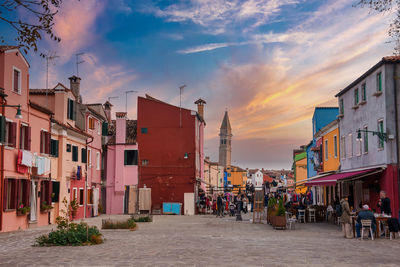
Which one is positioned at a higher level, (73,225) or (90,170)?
(90,170)

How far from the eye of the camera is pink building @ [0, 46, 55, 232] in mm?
22094

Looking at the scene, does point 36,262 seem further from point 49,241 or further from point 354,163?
point 354,163

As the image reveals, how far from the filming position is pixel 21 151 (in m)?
23.6

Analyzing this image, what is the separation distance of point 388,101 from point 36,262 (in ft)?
58.6

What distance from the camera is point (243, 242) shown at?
55.2 ft

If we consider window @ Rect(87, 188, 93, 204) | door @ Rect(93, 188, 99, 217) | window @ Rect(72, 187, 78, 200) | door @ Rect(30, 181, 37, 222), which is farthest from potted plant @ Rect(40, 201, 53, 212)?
door @ Rect(93, 188, 99, 217)

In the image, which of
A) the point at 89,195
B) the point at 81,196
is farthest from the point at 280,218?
the point at 89,195

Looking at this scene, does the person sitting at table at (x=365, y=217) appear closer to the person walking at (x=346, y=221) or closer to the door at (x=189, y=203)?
the person walking at (x=346, y=221)

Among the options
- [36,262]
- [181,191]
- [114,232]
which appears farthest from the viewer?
[181,191]

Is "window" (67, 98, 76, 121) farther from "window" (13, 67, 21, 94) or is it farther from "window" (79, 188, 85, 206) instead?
"window" (13, 67, 21, 94)

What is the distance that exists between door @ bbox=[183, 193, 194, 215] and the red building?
9 centimetres

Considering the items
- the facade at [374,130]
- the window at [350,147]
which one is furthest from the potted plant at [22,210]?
the window at [350,147]

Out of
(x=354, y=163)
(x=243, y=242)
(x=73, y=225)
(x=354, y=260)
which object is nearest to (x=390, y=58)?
(x=354, y=163)

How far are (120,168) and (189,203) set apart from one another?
22.9ft
